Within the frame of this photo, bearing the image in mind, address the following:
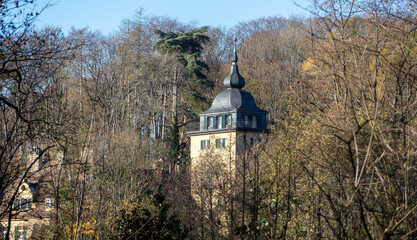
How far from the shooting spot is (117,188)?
27.3m

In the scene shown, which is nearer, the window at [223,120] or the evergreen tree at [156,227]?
the evergreen tree at [156,227]

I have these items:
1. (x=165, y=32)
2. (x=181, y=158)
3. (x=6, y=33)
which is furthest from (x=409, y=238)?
(x=165, y=32)

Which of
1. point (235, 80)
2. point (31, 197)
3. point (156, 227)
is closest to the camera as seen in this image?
point (156, 227)

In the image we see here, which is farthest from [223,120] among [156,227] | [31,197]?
[156,227]

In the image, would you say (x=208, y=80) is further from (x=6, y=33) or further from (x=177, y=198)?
(x=6, y=33)

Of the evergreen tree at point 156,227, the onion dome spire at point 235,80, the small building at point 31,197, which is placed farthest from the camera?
the onion dome spire at point 235,80

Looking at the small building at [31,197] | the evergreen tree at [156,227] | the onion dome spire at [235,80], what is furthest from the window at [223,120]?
the evergreen tree at [156,227]

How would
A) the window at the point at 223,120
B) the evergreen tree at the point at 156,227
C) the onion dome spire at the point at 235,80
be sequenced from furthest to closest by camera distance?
the onion dome spire at the point at 235,80
the window at the point at 223,120
the evergreen tree at the point at 156,227

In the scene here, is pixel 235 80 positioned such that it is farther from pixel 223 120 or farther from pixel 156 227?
pixel 156 227

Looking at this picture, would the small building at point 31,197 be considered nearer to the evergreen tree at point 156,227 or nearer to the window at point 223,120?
the evergreen tree at point 156,227

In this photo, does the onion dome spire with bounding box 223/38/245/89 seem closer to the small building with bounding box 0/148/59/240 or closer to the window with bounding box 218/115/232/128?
the window with bounding box 218/115/232/128

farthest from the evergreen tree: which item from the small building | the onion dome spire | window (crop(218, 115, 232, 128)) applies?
the onion dome spire

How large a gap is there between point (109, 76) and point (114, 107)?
11.3 ft

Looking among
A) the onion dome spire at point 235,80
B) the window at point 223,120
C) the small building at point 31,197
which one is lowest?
the small building at point 31,197
